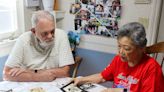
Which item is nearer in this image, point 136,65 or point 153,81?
point 153,81

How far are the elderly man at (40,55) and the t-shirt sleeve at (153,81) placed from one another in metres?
0.67

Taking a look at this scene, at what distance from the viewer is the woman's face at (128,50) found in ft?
4.16

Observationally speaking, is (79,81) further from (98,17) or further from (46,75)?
(98,17)

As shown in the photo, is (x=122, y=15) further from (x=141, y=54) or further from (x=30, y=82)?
(x=30, y=82)

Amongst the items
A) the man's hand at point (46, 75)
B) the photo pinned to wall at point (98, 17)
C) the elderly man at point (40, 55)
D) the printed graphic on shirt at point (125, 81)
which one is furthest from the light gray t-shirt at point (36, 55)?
the photo pinned to wall at point (98, 17)

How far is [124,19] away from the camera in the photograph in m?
2.34

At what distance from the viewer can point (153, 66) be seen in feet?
4.17

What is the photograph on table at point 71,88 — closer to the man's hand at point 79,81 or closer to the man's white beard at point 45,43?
the man's hand at point 79,81

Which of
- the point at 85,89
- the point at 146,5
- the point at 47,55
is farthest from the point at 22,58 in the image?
the point at 146,5

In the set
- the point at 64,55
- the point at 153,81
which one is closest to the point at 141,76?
the point at 153,81

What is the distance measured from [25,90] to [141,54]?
824 millimetres

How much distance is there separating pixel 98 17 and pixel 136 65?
1.23m

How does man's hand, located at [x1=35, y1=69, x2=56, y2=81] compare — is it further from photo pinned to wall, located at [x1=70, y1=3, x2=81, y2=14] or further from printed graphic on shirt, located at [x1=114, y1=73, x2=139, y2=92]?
photo pinned to wall, located at [x1=70, y1=3, x2=81, y2=14]

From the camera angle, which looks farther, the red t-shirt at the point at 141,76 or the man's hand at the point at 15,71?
the man's hand at the point at 15,71
